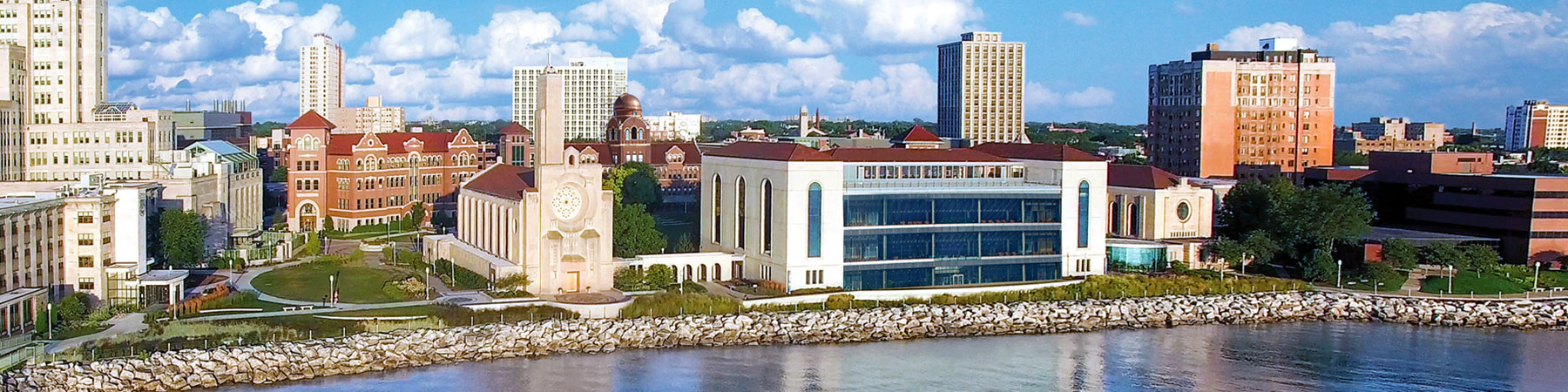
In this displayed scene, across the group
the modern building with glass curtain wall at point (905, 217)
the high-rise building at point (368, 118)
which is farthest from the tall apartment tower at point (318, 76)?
the modern building with glass curtain wall at point (905, 217)

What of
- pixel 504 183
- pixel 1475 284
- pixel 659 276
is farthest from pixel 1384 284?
pixel 504 183

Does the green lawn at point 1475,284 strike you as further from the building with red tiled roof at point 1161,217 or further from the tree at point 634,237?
the tree at point 634,237

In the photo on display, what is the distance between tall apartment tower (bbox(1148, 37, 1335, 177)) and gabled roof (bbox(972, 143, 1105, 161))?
27.9 meters

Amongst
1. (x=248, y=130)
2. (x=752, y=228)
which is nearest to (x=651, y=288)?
(x=752, y=228)

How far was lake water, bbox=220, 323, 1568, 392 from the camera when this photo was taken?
3659cm

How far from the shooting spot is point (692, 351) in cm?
4100

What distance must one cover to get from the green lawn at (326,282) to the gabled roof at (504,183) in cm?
450

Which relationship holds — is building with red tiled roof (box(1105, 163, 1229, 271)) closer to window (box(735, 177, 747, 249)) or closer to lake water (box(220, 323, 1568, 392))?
lake water (box(220, 323, 1568, 392))

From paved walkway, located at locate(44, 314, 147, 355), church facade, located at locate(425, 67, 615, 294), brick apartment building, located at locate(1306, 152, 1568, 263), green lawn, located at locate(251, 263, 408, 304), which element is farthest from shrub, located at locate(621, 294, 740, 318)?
brick apartment building, located at locate(1306, 152, 1568, 263)

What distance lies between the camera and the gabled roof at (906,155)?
163ft

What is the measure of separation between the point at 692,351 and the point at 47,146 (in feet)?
125

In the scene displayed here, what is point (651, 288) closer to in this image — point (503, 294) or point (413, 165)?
point (503, 294)

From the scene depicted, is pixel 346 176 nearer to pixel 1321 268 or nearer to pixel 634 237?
pixel 634 237

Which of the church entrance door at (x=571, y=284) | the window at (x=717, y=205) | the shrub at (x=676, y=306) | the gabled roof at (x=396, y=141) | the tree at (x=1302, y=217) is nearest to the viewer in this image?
the shrub at (x=676, y=306)
